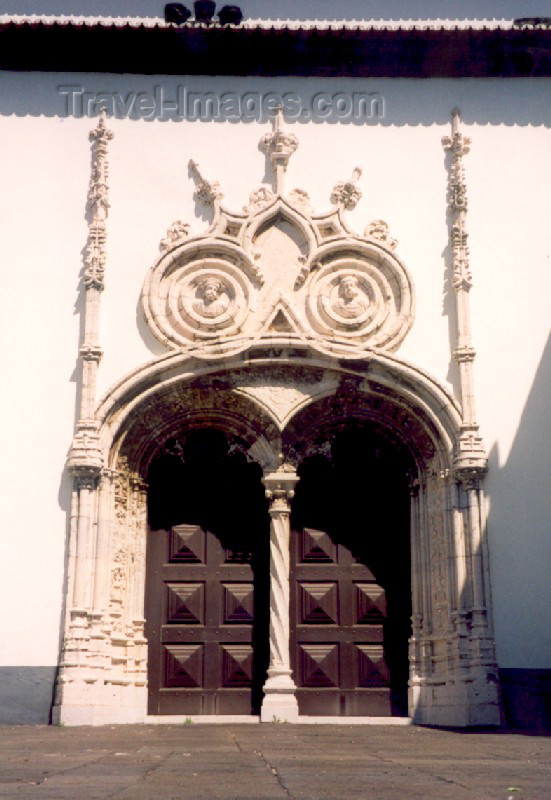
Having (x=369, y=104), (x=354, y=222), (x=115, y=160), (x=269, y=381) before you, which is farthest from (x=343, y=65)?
(x=269, y=381)

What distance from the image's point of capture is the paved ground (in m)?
4.37

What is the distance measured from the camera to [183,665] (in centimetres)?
1127

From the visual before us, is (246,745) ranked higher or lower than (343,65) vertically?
lower

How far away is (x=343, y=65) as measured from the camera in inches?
491

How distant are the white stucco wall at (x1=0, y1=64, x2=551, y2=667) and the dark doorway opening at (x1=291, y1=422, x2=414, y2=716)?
4.00 feet

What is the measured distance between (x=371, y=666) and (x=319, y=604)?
0.87m

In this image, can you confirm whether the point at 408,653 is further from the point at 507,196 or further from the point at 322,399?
the point at 507,196

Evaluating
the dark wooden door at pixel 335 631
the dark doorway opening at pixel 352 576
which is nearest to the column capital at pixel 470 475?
the dark doorway opening at pixel 352 576

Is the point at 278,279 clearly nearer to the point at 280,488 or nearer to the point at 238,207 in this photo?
the point at 238,207

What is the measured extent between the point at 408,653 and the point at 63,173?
21.9 ft

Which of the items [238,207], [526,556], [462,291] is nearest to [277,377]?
[238,207]

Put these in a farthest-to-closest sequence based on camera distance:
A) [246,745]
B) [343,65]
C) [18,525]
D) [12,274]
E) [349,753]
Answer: [343,65] < [12,274] < [18,525] < [246,745] < [349,753]

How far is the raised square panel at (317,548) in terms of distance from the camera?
11594 mm

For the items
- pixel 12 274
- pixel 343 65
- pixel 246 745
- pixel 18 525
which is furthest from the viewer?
pixel 343 65
